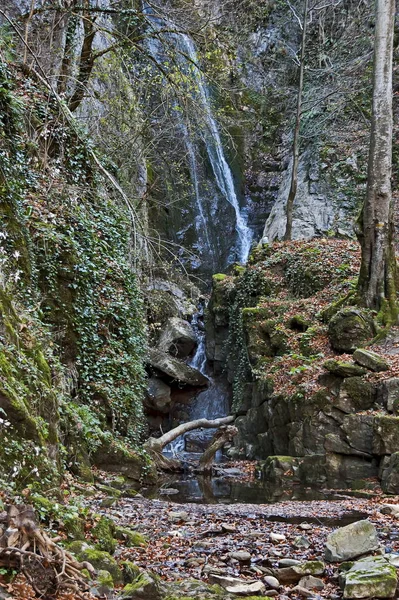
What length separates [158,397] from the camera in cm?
1691

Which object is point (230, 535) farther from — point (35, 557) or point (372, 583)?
point (35, 557)

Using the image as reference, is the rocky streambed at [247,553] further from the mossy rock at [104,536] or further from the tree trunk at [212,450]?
the tree trunk at [212,450]

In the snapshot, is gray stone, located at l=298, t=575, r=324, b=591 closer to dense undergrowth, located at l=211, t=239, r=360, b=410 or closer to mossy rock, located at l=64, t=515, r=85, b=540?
mossy rock, located at l=64, t=515, r=85, b=540

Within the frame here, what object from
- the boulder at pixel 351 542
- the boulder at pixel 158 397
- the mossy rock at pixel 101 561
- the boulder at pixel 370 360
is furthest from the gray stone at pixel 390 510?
the boulder at pixel 158 397

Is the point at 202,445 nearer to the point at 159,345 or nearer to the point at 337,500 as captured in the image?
the point at 159,345

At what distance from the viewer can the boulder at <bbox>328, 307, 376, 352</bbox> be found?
34.2 ft

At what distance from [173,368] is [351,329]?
8.00 meters

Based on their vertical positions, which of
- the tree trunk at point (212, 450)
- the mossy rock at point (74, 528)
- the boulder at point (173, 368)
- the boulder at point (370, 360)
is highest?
the boulder at point (370, 360)

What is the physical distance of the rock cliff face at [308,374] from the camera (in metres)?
8.77

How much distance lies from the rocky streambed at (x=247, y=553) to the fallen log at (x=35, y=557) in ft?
0.77

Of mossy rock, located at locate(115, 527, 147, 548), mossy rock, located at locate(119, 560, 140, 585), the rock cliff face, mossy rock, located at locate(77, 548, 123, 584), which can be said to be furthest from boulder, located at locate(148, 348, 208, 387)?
mossy rock, located at locate(77, 548, 123, 584)

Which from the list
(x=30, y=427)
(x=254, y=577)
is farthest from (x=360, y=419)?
(x=30, y=427)

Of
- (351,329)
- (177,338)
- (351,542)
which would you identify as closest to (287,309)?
(351,329)

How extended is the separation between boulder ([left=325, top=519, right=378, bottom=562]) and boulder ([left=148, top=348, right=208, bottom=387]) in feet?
42.9
